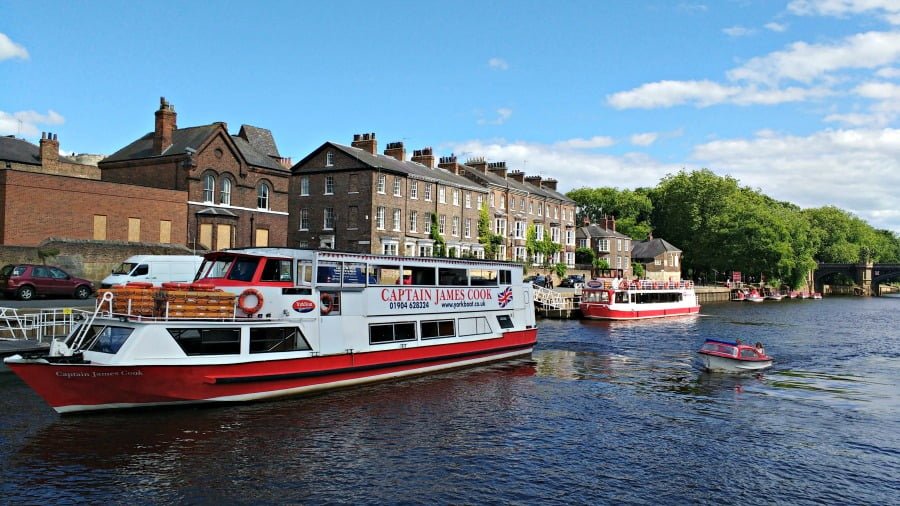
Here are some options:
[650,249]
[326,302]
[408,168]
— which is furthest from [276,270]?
[650,249]

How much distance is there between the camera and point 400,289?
27016 millimetres

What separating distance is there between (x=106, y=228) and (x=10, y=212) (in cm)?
566

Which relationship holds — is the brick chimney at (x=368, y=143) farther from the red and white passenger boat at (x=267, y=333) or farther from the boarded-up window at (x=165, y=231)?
the red and white passenger boat at (x=267, y=333)

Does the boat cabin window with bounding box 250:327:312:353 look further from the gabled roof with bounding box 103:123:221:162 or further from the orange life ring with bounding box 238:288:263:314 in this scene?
the gabled roof with bounding box 103:123:221:162

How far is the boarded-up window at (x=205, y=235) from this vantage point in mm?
48969

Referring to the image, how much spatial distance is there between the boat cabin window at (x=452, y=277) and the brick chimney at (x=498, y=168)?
5431 centimetres

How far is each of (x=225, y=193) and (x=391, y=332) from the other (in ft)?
95.6

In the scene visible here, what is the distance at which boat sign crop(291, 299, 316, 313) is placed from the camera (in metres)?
23.0

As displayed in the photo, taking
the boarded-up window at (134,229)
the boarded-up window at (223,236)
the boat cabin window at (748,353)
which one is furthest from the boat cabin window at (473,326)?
the boarded-up window at (134,229)

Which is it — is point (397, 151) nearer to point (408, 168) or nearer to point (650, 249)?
point (408, 168)

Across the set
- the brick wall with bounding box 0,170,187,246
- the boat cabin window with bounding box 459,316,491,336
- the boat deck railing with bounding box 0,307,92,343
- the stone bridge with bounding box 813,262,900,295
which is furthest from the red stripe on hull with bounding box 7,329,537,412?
the stone bridge with bounding box 813,262,900,295

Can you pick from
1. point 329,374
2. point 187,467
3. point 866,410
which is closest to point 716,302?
point 866,410

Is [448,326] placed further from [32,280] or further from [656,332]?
[656,332]

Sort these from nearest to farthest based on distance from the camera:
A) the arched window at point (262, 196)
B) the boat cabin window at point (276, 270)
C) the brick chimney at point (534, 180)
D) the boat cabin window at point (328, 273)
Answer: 1. the boat cabin window at point (276, 270)
2. the boat cabin window at point (328, 273)
3. the arched window at point (262, 196)
4. the brick chimney at point (534, 180)
